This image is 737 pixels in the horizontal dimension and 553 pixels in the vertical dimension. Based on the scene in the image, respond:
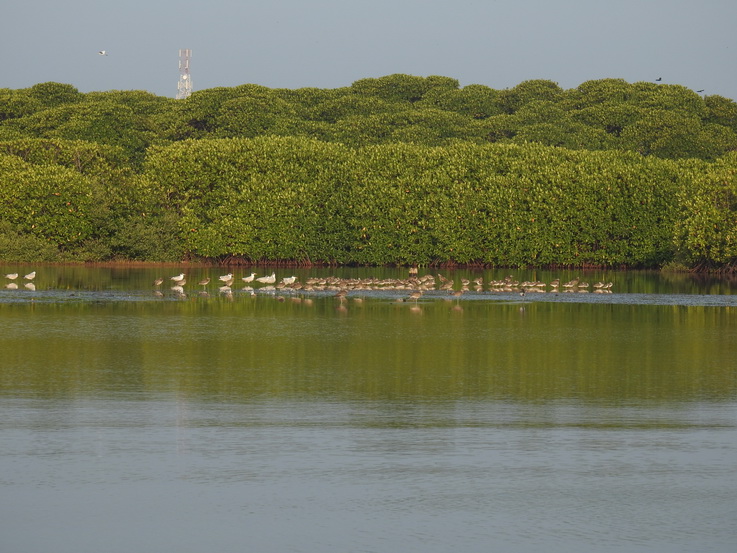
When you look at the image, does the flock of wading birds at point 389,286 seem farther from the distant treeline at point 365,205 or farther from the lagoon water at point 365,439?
the distant treeline at point 365,205

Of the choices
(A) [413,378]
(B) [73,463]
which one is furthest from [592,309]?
(B) [73,463]

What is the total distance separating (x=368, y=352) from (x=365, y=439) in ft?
36.6

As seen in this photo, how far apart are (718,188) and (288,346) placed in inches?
2118

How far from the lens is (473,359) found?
2614 cm

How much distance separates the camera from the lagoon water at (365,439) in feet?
39.1

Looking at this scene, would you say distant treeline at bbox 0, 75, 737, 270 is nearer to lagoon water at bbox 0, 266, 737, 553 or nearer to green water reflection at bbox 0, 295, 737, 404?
green water reflection at bbox 0, 295, 737, 404

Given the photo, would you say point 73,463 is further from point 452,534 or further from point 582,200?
point 582,200

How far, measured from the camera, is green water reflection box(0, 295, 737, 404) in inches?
832

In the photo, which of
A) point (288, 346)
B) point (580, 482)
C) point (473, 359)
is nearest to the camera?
point (580, 482)

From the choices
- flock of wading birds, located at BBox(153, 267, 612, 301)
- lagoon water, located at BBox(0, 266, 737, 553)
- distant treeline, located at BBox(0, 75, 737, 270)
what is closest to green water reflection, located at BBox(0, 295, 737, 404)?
lagoon water, located at BBox(0, 266, 737, 553)

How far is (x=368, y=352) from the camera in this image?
27.3 m

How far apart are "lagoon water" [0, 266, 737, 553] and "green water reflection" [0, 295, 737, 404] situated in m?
0.13

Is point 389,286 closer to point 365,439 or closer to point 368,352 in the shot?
point 368,352

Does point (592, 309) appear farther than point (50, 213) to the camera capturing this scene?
No
